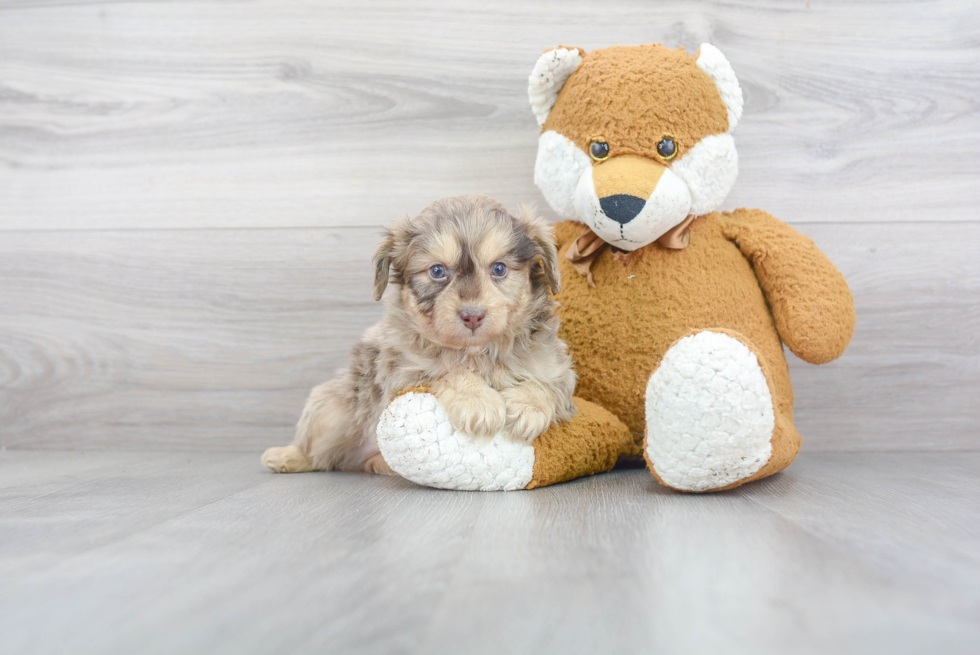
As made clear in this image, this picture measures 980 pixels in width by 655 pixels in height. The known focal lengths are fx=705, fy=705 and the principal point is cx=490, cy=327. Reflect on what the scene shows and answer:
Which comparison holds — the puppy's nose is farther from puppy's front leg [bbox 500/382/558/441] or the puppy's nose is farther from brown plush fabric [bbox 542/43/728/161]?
brown plush fabric [bbox 542/43/728/161]

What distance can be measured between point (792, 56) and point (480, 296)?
136cm

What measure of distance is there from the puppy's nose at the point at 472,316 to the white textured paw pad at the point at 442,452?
6.6 inches

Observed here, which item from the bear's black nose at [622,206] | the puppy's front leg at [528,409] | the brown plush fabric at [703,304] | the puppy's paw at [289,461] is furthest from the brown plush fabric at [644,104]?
the puppy's paw at [289,461]

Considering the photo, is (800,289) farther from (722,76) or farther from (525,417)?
(525,417)

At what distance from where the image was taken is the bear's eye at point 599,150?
161 centimetres

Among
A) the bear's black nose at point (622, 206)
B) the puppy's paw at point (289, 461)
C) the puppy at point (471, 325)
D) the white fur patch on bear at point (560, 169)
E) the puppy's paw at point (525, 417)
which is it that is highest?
the white fur patch on bear at point (560, 169)

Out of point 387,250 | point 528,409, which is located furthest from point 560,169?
point 528,409

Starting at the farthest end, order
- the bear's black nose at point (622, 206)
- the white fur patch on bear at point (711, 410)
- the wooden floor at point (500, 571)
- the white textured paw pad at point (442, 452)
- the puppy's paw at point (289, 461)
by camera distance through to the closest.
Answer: the puppy's paw at point (289, 461)
the bear's black nose at point (622, 206)
the white textured paw pad at point (442, 452)
the white fur patch on bear at point (711, 410)
the wooden floor at point (500, 571)

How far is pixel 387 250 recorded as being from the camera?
1586mm

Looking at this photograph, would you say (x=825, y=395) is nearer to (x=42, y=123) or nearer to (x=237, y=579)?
(x=237, y=579)

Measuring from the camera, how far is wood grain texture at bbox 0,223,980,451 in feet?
6.84

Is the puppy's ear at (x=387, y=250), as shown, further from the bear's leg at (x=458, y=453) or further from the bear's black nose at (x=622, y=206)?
the bear's black nose at (x=622, y=206)

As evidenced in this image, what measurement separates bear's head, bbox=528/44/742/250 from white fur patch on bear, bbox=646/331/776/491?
382mm

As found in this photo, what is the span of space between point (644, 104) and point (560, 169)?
0.79 feet
